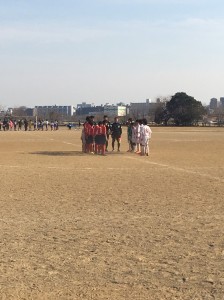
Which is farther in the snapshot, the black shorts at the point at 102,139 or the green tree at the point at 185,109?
the green tree at the point at 185,109

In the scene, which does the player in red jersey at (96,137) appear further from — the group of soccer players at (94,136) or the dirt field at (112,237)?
the dirt field at (112,237)

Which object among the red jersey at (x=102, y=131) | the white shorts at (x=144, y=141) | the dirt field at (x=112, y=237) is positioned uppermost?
the red jersey at (x=102, y=131)

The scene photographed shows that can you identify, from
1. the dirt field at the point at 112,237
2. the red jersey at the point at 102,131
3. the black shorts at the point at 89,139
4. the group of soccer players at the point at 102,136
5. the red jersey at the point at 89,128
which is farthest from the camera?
the black shorts at the point at 89,139

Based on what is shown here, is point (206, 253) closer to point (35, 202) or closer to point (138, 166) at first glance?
point (35, 202)

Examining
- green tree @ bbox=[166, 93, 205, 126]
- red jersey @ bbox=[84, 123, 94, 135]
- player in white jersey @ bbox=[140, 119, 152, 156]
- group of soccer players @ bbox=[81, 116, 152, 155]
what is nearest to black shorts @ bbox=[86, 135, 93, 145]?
group of soccer players @ bbox=[81, 116, 152, 155]

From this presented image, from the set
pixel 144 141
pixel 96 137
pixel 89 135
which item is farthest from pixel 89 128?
pixel 144 141

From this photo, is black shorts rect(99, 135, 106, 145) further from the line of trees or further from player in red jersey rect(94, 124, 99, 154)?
the line of trees

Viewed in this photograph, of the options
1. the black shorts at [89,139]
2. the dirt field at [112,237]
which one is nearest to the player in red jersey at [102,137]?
the black shorts at [89,139]

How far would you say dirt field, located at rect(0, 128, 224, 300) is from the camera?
15.7 ft

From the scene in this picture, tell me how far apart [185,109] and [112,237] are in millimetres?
74206

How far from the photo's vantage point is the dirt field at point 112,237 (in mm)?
4781

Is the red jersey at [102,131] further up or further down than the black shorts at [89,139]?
further up

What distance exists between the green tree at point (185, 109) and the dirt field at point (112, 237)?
2641 inches

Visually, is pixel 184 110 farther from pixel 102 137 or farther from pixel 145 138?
pixel 145 138
